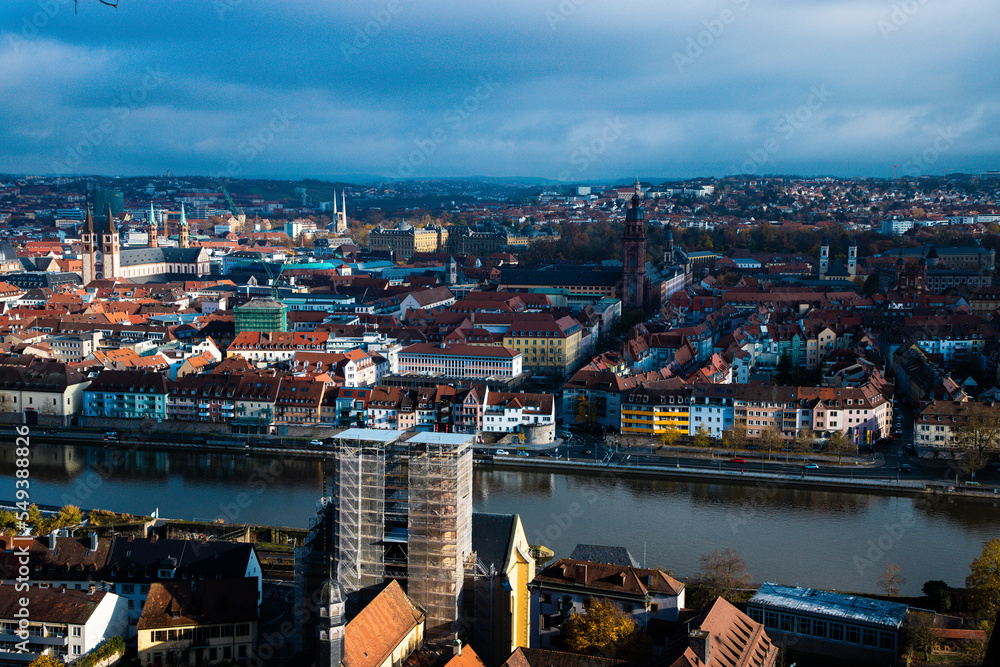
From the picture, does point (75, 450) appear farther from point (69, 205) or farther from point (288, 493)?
point (69, 205)

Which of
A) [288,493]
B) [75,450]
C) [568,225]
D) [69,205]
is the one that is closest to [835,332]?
[288,493]

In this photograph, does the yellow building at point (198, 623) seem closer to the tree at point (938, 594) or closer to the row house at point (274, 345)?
the tree at point (938, 594)

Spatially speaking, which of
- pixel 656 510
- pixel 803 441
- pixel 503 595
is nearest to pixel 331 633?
pixel 503 595

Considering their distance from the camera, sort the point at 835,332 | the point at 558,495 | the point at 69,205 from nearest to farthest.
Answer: the point at 558,495, the point at 835,332, the point at 69,205

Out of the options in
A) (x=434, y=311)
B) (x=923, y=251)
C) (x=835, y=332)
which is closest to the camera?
(x=835, y=332)

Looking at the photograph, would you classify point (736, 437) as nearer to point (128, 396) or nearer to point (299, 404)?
point (299, 404)

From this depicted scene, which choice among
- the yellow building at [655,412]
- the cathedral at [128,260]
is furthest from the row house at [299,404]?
the cathedral at [128,260]

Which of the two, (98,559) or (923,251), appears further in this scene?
(923,251)
